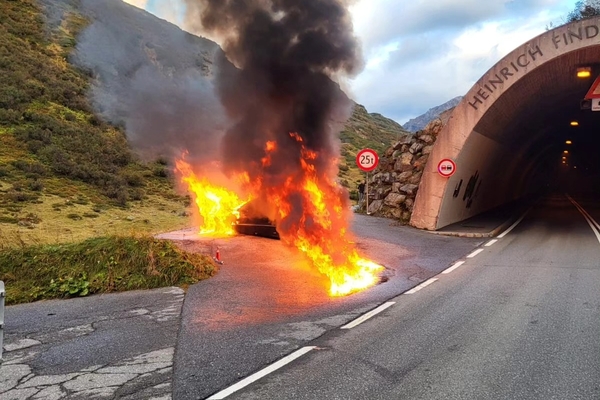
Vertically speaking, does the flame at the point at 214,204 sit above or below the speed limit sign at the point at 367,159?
below

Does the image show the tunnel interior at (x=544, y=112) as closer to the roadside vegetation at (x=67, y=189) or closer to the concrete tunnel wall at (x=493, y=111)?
the concrete tunnel wall at (x=493, y=111)

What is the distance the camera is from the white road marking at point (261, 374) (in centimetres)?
377

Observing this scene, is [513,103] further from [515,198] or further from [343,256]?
[515,198]

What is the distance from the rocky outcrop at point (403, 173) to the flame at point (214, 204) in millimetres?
6163

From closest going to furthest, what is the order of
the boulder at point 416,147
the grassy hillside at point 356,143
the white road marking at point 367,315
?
the white road marking at point 367,315, the boulder at point 416,147, the grassy hillside at point 356,143

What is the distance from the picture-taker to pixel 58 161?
23.1 meters

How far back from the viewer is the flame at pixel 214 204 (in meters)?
14.2

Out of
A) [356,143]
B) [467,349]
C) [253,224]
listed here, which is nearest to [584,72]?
[253,224]

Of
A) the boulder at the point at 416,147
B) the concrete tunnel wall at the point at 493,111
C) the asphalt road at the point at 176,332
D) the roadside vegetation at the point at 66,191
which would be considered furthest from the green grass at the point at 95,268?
the boulder at the point at 416,147

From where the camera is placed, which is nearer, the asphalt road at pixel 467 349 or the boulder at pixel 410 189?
the asphalt road at pixel 467 349

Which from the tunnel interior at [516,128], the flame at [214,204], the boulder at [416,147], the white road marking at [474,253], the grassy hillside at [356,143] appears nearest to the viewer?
the white road marking at [474,253]

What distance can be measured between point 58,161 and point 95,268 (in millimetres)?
17585

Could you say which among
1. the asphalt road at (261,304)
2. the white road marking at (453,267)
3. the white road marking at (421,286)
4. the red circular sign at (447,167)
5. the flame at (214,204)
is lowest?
the asphalt road at (261,304)

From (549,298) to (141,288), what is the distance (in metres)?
6.66
